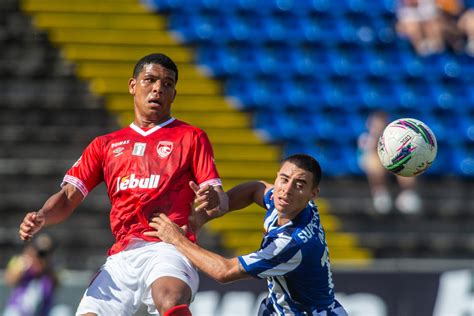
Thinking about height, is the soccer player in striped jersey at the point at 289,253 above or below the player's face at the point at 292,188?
below

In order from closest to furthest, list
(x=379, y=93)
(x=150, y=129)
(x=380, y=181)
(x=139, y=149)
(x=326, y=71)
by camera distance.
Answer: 1. (x=139, y=149)
2. (x=150, y=129)
3. (x=380, y=181)
4. (x=379, y=93)
5. (x=326, y=71)

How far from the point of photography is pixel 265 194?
629 centimetres

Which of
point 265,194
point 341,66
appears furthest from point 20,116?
point 265,194

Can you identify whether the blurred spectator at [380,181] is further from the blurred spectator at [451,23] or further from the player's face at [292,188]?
the player's face at [292,188]

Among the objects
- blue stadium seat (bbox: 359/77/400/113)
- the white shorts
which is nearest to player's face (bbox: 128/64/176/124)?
the white shorts

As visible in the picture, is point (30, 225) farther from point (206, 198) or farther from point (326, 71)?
point (326, 71)

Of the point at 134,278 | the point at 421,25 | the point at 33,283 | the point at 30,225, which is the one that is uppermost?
the point at 421,25

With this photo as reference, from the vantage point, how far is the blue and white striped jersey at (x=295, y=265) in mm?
5590

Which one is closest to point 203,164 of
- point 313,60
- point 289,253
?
point 289,253

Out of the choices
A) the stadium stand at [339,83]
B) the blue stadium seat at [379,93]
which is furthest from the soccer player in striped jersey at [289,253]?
the blue stadium seat at [379,93]

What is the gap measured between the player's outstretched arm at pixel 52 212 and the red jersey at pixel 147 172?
0.06m

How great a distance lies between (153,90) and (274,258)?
121cm

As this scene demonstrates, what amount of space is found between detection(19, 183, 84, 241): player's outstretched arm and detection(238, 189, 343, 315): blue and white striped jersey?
1.10m

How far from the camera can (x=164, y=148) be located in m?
5.72
